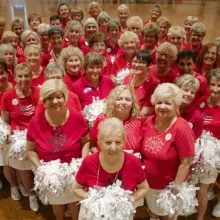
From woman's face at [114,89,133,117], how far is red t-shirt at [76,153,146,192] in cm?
54

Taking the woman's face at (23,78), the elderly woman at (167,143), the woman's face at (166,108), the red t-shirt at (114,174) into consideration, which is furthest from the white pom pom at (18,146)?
the woman's face at (166,108)

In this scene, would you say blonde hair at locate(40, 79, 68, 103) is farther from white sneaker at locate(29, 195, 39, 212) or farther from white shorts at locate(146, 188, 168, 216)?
white sneaker at locate(29, 195, 39, 212)

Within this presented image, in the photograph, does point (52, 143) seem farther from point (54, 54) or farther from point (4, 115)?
point (54, 54)

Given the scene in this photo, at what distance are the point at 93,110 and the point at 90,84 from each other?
1.27 feet

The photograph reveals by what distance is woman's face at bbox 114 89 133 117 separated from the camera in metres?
2.78

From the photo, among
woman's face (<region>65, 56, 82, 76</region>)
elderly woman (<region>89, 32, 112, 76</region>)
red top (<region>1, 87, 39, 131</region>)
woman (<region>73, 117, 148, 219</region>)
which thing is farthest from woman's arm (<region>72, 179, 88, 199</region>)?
elderly woman (<region>89, 32, 112, 76</region>)

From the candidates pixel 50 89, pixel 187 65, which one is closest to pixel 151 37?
pixel 187 65

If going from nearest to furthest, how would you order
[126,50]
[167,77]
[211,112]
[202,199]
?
[211,112], [202,199], [167,77], [126,50]

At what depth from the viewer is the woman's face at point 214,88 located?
10.0 feet

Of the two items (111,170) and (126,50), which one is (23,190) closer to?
(111,170)

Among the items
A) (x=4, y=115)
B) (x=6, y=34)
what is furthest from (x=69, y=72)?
(x=6, y=34)

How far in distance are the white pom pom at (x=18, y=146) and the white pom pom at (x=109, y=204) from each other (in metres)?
1.17

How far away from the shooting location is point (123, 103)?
109 inches

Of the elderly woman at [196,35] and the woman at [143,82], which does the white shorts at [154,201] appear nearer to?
the woman at [143,82]
